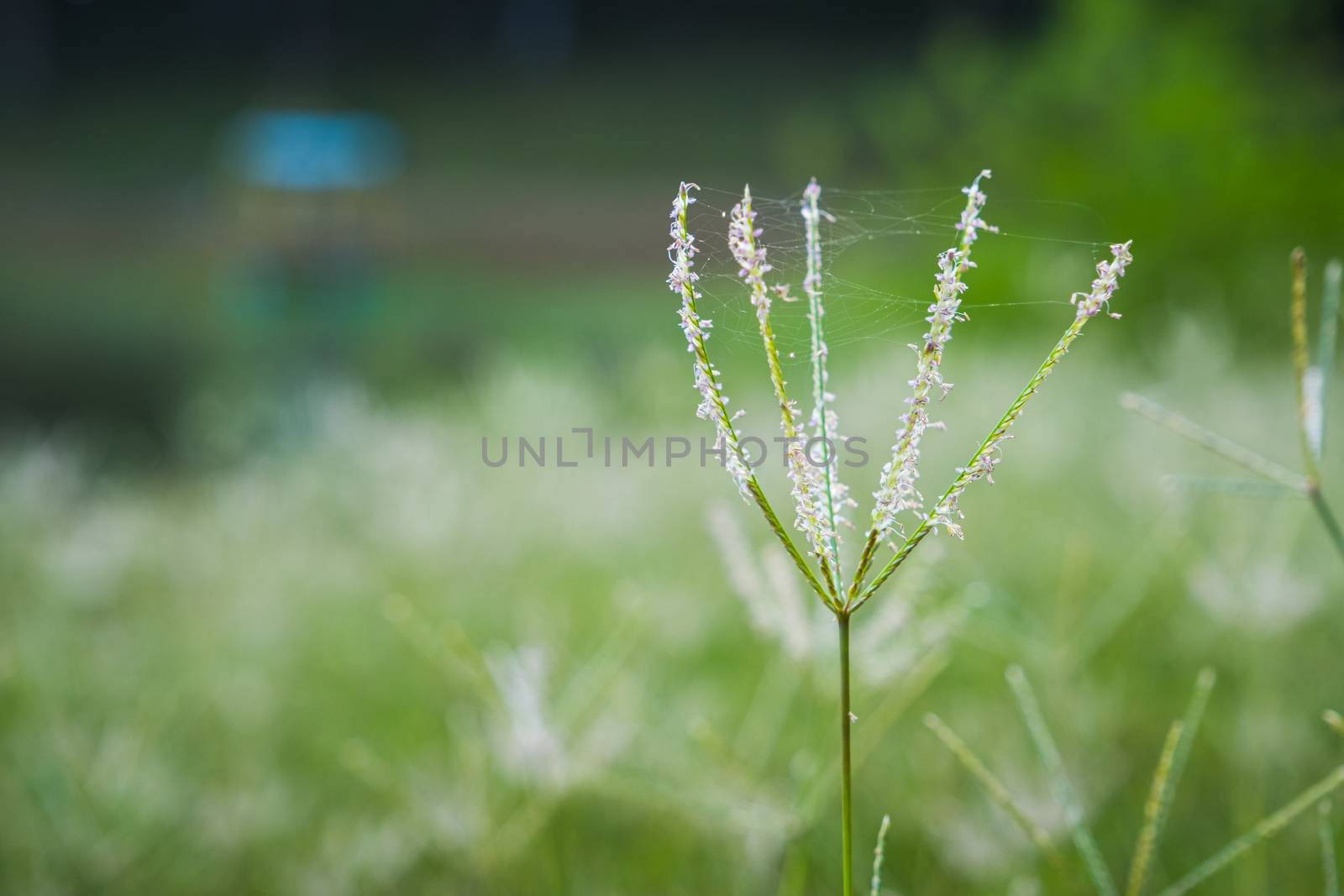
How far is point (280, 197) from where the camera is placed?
1519 cm

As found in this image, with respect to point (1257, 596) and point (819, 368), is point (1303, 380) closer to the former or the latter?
point (819, 368)

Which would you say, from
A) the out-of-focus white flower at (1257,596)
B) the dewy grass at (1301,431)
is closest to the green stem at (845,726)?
the dewy grass at (1301,431)

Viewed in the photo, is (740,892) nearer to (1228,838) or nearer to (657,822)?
(657,822)

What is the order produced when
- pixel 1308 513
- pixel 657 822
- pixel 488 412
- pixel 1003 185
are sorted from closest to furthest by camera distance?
pixel 657 822 → pixel 1308 513 → pixel 488 412 → pixel 1003 185

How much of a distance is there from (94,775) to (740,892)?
2.30ft

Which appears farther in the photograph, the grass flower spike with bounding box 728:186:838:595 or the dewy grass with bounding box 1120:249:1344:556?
the dewy grass with bounding box 1120:249:1344:556

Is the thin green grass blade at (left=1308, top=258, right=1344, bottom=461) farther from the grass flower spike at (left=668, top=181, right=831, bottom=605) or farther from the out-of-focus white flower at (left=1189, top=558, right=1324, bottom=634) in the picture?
the out-of-focus white flower at (left=1189, top=558, right=1324, bottom=634)

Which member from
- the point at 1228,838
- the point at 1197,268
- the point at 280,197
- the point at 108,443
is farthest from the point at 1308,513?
the point at 280,197

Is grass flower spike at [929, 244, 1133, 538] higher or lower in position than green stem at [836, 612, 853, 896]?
higher

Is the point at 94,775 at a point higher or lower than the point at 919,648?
lower

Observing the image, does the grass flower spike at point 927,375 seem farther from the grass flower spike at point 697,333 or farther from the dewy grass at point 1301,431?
the dewy grass at point 1301,431

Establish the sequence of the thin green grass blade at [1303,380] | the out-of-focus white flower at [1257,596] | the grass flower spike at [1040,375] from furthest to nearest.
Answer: the out-of-focus white flower at [1257,596], the thin green grass blade at [1303,380], the grass flower spike at [1040,375]

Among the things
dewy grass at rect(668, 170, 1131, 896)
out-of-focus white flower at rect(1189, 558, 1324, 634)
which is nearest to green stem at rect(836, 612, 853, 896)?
dewy grass at rect(668, 170, 1131, 896)

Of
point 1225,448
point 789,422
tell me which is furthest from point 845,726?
point 1225,448
